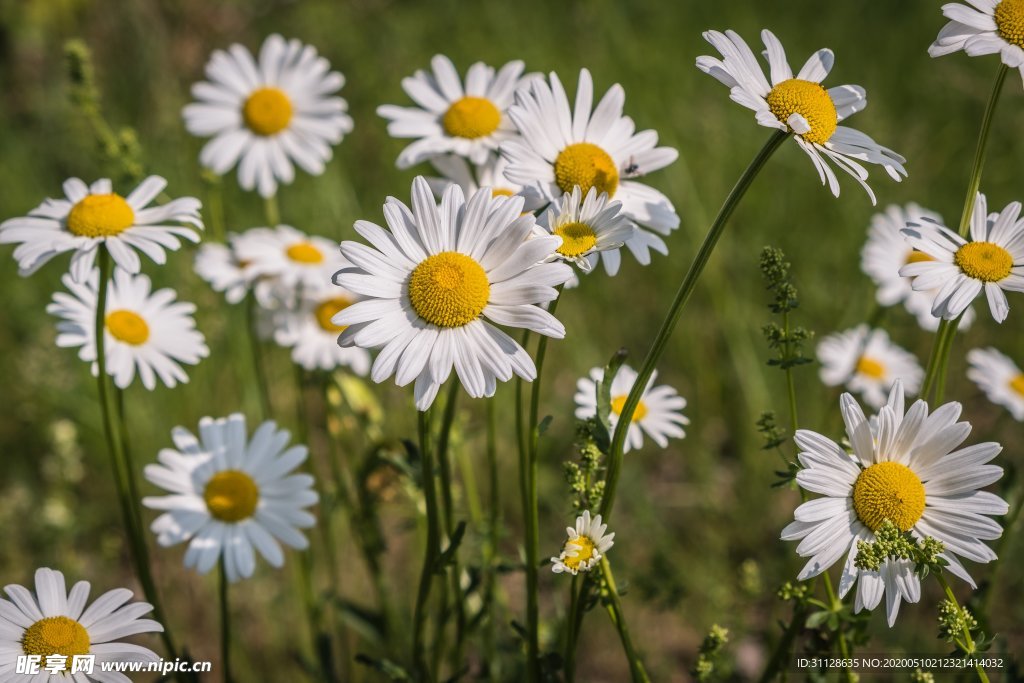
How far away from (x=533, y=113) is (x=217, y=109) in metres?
1.29

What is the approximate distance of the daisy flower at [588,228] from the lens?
1.37 m

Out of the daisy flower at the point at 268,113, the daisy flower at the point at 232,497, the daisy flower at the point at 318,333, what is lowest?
the daisy flower at the point at 232,497

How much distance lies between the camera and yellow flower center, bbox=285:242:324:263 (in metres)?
2.27

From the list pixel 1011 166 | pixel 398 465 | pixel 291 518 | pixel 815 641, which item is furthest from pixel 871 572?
pixel 1011 166

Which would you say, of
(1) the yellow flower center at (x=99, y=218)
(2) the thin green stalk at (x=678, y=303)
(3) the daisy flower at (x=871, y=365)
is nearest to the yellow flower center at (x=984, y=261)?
(2) the thin green stalk at (x=678, y=303)

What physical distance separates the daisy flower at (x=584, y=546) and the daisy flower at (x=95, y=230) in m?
0.93

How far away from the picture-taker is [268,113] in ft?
8.16

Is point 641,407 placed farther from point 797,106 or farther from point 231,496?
point 231,496

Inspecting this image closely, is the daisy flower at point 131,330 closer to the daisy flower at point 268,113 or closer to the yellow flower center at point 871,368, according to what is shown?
the daisy flower at point 268,113

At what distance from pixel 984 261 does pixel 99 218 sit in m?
1.70

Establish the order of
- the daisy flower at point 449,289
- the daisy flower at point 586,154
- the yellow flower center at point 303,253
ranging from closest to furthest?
1. the daisy flower at point 449,289
2. the daisy flower at point 586,154
3. the yellow flower center at point 303,253

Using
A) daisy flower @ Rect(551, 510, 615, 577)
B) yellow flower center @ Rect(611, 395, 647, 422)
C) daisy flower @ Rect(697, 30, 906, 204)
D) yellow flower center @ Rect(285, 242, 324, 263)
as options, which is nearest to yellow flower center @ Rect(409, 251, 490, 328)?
daisy flower @ Rect(551, 510, 615, 577)

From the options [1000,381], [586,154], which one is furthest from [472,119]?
A: [1000,381]

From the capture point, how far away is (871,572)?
1366 millimetres
